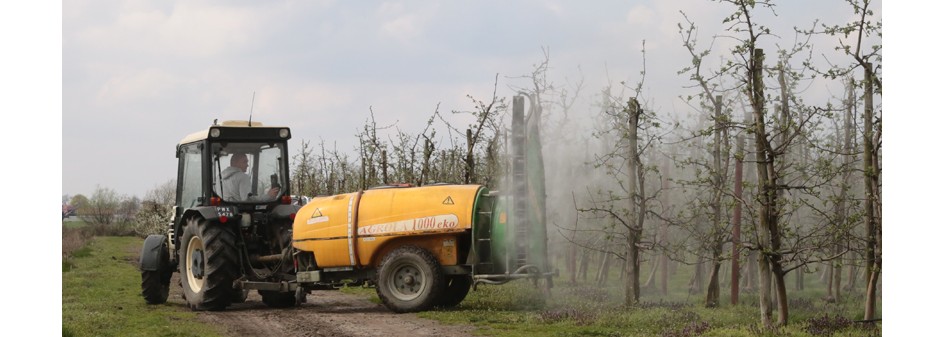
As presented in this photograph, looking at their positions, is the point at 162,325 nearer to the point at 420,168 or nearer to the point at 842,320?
the point at 842,320

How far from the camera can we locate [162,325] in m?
14.4

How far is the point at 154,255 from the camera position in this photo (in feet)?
59.9

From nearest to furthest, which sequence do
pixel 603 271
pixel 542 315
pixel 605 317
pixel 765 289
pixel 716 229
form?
pixel 765 289, pixel 605 317, pixel 542 315, pixel 716 229, pixel 603 271

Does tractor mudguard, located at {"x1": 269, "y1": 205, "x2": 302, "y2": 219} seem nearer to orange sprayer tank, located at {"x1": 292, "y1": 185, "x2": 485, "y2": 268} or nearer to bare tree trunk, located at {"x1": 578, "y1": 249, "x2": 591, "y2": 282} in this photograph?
orange sprayer tank, located at {"x1": 292, "y1": 185, "x2": 485, "y2": 268}

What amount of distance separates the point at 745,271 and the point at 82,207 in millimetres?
52834

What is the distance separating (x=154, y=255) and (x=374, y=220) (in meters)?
4.99

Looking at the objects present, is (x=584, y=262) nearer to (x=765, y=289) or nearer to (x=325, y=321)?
(x=325, y=321)

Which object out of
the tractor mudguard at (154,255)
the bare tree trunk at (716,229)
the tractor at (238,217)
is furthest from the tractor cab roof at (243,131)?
the bare tree trunk at (716,229)

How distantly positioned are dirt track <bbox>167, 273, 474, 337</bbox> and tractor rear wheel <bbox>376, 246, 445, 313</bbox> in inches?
12.4

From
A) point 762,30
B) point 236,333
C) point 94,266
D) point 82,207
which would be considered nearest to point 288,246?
point 236,333

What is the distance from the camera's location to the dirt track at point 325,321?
13.2 m

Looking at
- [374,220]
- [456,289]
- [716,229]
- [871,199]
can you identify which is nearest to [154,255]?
[374,220]

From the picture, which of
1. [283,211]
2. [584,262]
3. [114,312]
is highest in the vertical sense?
[283,211]

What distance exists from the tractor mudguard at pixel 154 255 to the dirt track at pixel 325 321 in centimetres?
87
